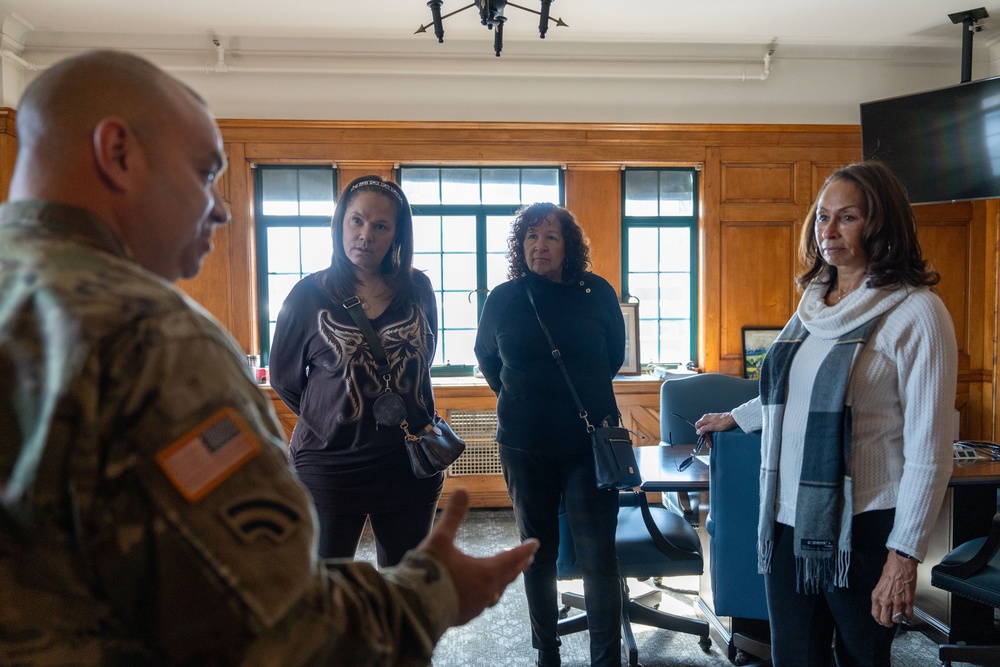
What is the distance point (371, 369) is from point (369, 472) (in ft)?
0.91

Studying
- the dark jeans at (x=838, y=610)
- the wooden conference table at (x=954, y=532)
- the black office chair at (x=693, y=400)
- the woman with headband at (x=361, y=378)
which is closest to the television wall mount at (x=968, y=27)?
the black office chair at (x=693, y=400)

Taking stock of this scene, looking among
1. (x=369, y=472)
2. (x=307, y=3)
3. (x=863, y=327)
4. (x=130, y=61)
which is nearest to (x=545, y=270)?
(x=369, y=472)

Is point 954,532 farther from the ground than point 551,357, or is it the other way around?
point 551,357

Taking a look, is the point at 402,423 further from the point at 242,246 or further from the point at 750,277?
the point at 750,277

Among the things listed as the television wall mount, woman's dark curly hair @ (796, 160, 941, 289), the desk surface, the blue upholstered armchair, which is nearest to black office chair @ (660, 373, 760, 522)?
the desk surface

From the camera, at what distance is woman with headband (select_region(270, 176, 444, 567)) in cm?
182

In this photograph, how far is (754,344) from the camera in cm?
494

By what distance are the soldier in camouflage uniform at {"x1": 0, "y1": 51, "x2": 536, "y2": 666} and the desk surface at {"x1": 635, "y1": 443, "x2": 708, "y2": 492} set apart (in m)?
1.86

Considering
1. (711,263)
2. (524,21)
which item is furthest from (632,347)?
(524,21)

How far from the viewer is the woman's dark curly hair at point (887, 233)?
1465 mm

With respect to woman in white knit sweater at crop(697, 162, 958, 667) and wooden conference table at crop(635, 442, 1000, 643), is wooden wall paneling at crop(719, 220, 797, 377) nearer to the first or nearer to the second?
wooden conference table at crop(635, 442, 1000, 643)

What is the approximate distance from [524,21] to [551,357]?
121 inches

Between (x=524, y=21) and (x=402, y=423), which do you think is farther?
(x=524, y=21)

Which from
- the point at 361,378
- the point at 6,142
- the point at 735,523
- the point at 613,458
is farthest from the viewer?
the point at 6,142
